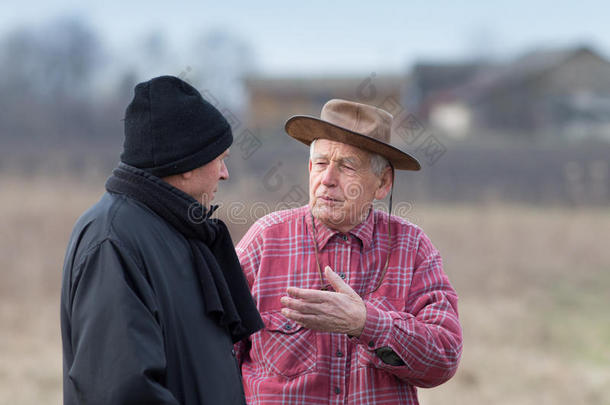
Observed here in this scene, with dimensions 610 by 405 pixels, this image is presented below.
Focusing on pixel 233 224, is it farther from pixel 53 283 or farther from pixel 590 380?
pixel 590 380

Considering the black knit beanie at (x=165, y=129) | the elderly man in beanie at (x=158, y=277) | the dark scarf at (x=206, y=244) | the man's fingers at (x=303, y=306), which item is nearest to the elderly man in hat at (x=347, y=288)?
the man's fingers at (x=303, y=306)

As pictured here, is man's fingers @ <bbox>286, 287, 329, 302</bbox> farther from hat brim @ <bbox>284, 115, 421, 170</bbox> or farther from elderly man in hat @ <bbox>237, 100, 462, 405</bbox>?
hat brim @ <bbox>284, 115, 421, 170</bbox>

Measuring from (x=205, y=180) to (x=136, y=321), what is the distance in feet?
1.68

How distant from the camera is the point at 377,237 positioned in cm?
230

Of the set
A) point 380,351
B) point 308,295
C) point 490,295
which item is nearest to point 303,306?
point 308,295

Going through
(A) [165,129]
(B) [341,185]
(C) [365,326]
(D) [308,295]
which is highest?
(A) [165,129]

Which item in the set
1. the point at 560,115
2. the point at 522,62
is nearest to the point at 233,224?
the point at 560,115

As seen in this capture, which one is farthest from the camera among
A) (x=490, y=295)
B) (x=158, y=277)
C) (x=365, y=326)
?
(x=490, y=295)

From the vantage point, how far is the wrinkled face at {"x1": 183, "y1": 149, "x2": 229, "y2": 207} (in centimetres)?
179

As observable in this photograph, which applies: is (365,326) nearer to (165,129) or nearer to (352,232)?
(352,232)

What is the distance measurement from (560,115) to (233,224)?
20128 mm

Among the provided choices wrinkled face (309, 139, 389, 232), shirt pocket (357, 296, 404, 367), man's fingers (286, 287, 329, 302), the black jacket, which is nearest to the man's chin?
wrinkled face (309, 139, 389, 232)

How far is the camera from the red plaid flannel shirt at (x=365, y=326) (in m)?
2.01

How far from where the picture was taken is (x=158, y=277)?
5.29ft
